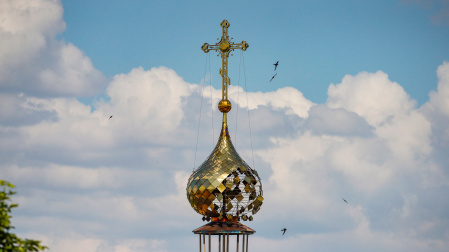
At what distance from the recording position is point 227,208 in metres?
64.7

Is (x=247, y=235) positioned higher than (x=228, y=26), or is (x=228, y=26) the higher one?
(x=228, y=26)

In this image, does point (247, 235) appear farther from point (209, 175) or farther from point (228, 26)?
point (228, 26)

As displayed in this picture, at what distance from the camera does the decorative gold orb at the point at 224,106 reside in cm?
6775

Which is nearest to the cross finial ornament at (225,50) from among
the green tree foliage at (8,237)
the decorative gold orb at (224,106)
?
the decorative gold orb at (224,106)

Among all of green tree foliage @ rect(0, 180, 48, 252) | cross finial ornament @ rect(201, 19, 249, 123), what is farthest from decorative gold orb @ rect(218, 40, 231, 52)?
green tree foliage @ rect(0, 180, 48, 252)

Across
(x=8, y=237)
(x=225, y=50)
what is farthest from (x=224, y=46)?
(x=8, y=237)

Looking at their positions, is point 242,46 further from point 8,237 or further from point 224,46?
point 8,237

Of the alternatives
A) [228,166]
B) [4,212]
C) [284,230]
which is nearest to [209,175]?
[228,166]

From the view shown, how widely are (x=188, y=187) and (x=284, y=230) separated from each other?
19.9 ft

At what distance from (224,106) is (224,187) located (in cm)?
561

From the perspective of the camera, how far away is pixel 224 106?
67.8 m

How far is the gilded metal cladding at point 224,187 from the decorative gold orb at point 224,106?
2.99 m

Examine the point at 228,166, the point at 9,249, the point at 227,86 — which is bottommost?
the point at 9,249

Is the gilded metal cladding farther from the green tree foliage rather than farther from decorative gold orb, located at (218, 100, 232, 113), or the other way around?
the green tree foliage
